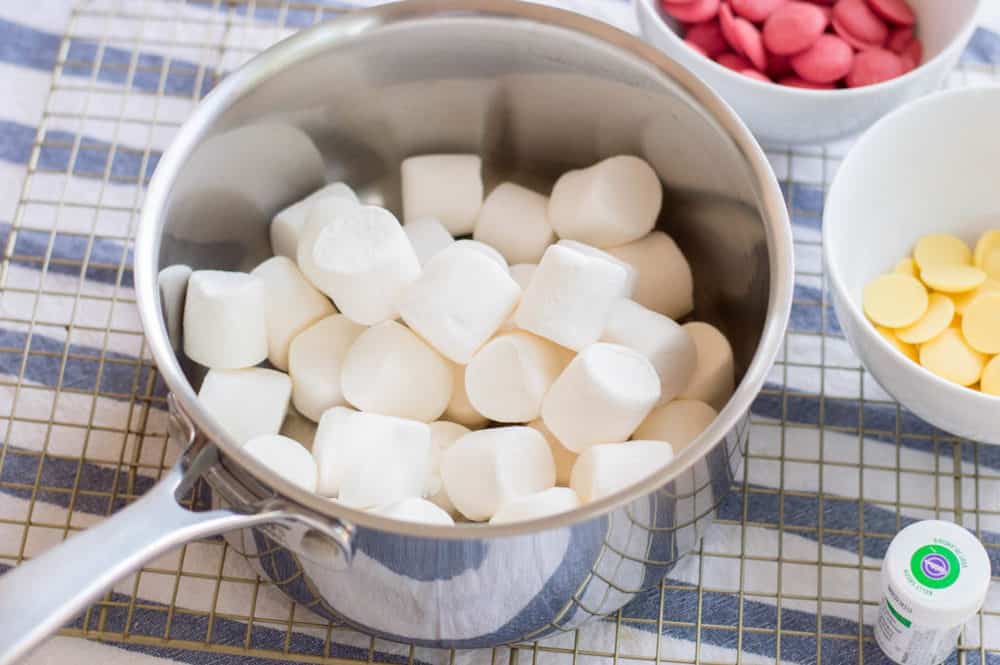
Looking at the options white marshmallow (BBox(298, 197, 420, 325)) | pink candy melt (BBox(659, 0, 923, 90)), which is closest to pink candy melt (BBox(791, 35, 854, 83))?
pink candy melt (BBox(659, 0, 923, 90))

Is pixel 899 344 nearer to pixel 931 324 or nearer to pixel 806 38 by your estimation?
pixel 931 324

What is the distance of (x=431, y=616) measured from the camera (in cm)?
88

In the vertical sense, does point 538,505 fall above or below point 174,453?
above

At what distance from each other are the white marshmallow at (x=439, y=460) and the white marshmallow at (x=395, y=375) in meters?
0.02

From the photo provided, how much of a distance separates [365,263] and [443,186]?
0.17 meters

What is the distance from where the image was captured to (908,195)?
1.14m

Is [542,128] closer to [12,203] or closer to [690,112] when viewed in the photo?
[690,112]

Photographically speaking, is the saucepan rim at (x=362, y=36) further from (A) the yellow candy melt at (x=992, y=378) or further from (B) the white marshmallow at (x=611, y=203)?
(A) the yellow candy melt at (x=992, y=378)

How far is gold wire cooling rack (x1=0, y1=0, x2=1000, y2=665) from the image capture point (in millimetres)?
992

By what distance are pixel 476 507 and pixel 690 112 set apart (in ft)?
1.22

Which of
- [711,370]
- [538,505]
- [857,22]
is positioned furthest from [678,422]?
[857,22]

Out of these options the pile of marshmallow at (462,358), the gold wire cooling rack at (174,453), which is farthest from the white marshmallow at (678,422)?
the gold wire cooling rack at (174,453)

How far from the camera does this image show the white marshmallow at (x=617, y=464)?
91cm

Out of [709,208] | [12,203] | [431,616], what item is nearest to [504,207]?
[709,208]
